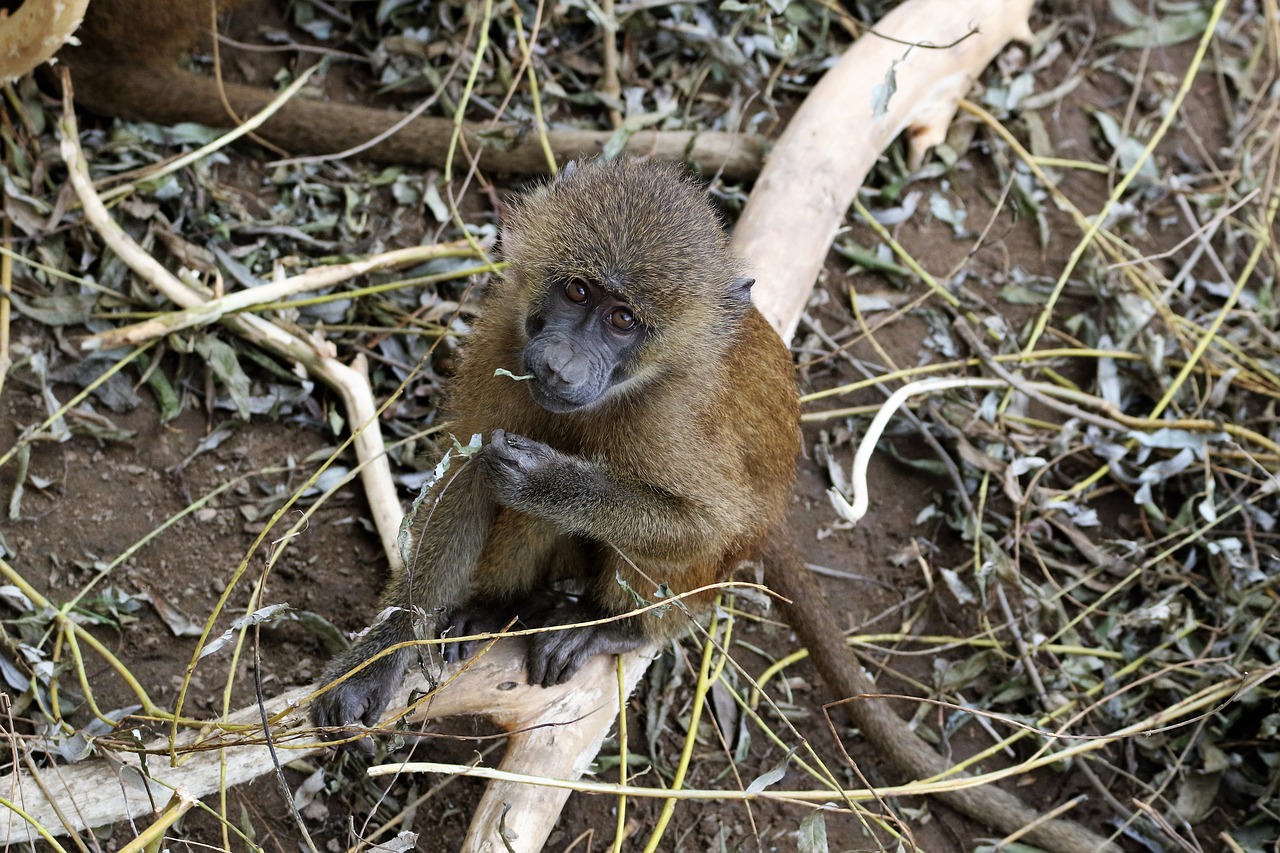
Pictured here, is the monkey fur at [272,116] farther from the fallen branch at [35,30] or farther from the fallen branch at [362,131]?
the fallen branch at [35,30]

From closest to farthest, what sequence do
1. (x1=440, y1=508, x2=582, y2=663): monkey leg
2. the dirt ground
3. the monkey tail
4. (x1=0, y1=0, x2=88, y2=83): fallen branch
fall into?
1. (x1=440, y1=508, x2=582, y2=663): monkey leg
2. the dirt ground
3. the monkey tail
4. (x1=0, y1=0, x2=88, y2=83): fallen branch

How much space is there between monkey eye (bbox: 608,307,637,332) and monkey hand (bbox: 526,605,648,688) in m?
1.21

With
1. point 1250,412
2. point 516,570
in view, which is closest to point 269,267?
point 516,570

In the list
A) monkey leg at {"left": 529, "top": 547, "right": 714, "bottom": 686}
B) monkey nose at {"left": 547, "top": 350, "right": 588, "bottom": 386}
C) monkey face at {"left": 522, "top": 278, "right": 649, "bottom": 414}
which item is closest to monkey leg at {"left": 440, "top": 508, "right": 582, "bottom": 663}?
monkey leg at {"left": 529, "top": 547, "right": 714, "bottom": 686}

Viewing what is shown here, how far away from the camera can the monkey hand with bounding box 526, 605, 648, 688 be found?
4668 millimetres

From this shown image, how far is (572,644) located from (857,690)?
1348 millimetres

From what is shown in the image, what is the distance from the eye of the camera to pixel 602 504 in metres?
4.52

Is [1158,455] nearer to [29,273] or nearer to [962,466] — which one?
[962,466]

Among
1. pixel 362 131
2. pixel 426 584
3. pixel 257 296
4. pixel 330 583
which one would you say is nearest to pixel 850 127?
pixel 362 131

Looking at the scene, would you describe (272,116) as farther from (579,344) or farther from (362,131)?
(579,344)

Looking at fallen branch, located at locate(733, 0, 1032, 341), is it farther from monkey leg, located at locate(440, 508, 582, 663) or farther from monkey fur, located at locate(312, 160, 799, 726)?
monkey leg, located at locate(440, 508, 582, 663)

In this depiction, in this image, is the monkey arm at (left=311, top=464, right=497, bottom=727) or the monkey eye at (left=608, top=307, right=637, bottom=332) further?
the monkey arm at (left=311, top=464, right=497, bottom=727)

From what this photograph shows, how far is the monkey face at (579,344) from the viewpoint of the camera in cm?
417

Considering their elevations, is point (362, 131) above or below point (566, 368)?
below
